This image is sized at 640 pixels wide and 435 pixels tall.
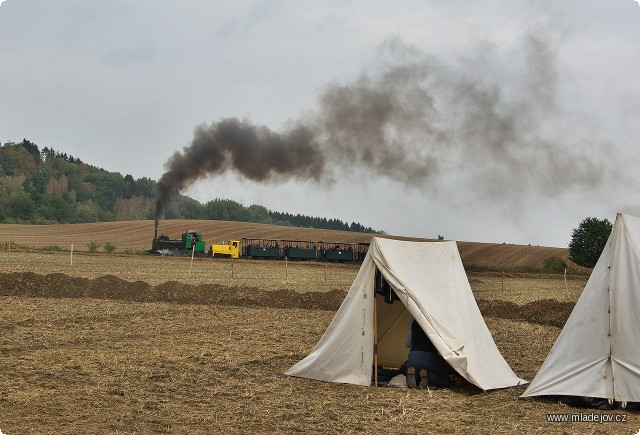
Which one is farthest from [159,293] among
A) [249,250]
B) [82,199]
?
[82,199]

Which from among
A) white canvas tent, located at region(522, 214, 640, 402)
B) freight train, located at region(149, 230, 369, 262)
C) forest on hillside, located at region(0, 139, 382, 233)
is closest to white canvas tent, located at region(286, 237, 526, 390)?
white canvas tent, located at region(522, 214, 640, 402)

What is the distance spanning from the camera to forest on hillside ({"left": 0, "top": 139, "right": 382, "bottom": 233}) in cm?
9775

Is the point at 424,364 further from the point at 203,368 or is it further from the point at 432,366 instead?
the point at 203,368

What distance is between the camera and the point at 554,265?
197 feet

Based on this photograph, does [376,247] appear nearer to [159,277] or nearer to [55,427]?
[55,427]

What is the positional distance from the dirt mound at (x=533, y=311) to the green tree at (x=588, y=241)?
123ft

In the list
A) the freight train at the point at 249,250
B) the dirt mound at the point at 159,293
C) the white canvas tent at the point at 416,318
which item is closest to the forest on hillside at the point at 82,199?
the freight train at the point at 249,250

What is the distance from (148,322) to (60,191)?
103 meters

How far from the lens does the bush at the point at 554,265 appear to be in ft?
193

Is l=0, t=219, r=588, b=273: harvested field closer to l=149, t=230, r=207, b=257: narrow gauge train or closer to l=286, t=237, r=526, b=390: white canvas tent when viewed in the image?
l=149, t=230, r=207, b=257: narrow gauge train

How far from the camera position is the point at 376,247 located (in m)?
11.7

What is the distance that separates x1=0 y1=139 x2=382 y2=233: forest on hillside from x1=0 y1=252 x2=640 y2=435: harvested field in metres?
73.7

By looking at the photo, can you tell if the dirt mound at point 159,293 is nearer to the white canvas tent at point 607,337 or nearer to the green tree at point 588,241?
the white canvas tent at point 607,337

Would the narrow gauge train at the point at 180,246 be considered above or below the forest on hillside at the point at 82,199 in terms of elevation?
below
